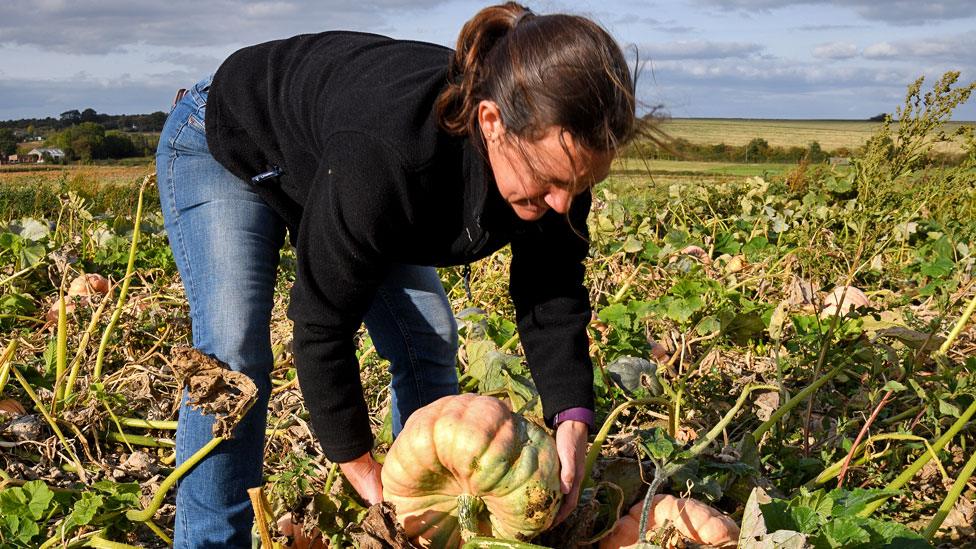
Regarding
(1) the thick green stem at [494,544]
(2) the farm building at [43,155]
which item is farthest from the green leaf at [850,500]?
(2) the farm building at [43,155]

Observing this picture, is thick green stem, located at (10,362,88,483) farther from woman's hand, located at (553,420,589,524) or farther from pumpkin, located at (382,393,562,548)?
woman's hand, located at (553,420,589,524)

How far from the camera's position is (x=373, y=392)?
3281mm

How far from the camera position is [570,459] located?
1.82 metres

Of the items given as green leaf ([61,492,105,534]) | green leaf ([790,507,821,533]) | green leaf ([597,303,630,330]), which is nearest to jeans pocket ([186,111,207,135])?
green leaf ([61,492,105,534])

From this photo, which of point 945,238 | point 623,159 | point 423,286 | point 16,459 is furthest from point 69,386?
point 945,238

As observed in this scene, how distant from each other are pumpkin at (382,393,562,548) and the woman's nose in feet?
1.40

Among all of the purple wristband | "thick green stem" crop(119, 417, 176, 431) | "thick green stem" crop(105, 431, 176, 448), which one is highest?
the purple wristband

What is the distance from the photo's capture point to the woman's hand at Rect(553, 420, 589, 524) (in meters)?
1.78

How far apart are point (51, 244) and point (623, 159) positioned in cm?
399

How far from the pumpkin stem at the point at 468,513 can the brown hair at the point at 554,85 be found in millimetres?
693

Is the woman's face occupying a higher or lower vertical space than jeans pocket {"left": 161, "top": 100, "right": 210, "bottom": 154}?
lower

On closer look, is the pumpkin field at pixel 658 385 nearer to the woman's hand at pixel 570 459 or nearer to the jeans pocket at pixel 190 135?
the woman's hand at pixel 570 459

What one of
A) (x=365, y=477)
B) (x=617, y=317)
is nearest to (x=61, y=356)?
(x=365, y=477)

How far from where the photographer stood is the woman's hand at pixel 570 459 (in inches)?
70.2
